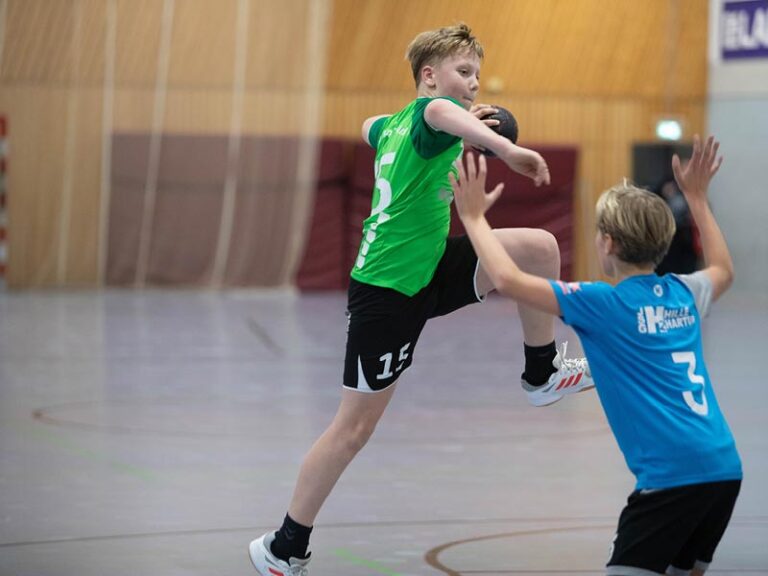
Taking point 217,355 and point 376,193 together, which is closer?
point 376,193

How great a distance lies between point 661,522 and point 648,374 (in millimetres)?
357

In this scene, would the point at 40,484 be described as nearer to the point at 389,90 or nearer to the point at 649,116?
the point at 389,90

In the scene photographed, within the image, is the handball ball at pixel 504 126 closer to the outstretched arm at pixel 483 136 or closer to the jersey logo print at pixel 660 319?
the outstretched arm at pixel 483 136

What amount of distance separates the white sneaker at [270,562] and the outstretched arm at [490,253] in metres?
1.36

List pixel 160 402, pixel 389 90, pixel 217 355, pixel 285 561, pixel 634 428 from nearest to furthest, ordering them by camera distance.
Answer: pixel 634 428 → pixel 285 561 → pixel 160 402 → pixel 217 355 → pixel 389 90

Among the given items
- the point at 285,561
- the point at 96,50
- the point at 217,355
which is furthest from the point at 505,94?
the point at 285,561

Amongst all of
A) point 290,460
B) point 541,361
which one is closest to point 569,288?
point 541,361

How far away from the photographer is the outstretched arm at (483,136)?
→ 11.5 feet

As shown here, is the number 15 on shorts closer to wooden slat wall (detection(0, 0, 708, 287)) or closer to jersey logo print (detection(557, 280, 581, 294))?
jersey logo print (detection(557, 280, 581, 294))

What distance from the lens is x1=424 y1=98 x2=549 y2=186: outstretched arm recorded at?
3.50m

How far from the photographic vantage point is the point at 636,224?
3334 mm

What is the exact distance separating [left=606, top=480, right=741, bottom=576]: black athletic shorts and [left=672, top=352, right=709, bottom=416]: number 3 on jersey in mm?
185

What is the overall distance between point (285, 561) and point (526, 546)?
1.02 metres

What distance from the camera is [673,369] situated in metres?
3.32
